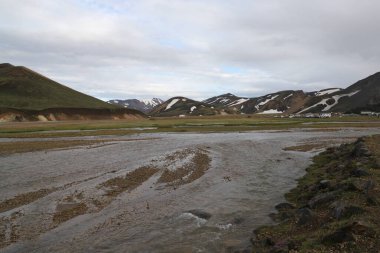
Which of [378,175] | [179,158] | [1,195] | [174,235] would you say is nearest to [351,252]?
[174,235]

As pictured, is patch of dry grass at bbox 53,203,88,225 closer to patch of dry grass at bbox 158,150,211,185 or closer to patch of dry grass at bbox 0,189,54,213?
patch of dry grass at bbox 0,189,54,213

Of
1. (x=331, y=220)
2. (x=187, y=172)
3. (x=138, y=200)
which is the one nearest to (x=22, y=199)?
(x=138, y=200)

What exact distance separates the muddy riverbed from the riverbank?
1061 millimetres

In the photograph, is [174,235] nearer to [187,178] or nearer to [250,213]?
[250,213]

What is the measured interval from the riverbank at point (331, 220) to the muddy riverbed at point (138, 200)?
1.06 m

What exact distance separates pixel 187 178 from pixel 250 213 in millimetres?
10493

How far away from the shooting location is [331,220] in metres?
15.0

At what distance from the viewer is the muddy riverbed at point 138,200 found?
15.6 metres

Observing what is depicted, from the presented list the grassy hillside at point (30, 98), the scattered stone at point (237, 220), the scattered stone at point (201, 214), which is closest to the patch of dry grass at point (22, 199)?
the scattered stone at point (201, 214)

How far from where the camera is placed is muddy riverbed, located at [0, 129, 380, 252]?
15.6 meters

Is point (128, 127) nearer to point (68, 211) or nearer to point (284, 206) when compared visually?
point (68, 211)

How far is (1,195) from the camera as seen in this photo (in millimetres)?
23500

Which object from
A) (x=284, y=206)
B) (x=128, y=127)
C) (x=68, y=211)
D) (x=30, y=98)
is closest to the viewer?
(x=68, y=211)

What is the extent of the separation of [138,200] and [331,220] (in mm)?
11571
